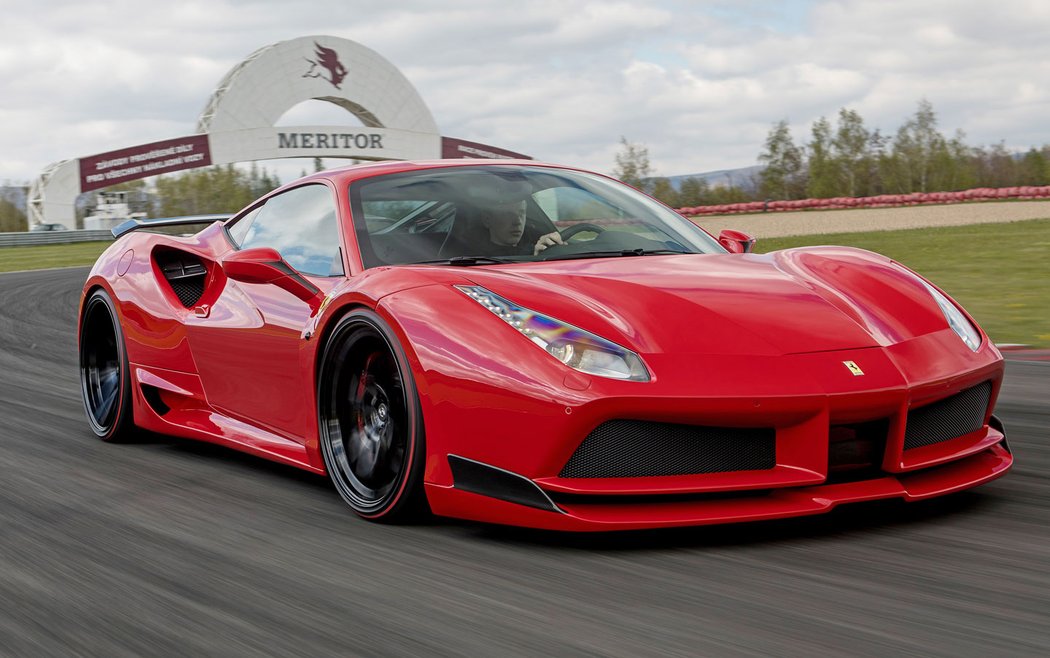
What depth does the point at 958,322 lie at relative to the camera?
3.44 meters

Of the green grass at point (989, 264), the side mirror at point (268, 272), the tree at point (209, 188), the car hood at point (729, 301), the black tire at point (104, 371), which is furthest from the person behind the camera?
the tree at point (209, 188)

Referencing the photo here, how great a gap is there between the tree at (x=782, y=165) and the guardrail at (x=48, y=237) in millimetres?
63642

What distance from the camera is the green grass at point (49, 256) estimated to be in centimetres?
2470

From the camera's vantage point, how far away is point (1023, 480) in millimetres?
3570

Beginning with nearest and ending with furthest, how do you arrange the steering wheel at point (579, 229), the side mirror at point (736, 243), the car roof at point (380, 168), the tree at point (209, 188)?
1. the steering wheel at point (579, 229)
2. the car roof at point (380, 168)
3. the side mirror at point (736, 243)
4. the tree at point (209, 188)

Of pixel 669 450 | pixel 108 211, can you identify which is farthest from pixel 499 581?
pixel 108 211

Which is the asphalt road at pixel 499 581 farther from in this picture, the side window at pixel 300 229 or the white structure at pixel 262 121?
the white structure at pixel 262 121

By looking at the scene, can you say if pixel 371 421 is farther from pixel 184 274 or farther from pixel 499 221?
pixel 184 274

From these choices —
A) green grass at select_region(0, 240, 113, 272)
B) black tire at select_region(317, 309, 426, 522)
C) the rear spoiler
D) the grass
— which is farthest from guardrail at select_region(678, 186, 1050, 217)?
black tire at select_region(317, 309, 426, 522)

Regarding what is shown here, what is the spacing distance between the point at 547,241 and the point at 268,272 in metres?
0.96

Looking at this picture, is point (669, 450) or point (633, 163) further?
point (633, 163)

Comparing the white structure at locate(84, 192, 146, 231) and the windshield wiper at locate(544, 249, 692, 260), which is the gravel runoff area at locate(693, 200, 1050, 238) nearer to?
the windshield wiper at locate(544, 249, 692, 260)

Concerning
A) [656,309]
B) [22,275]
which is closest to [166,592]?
[656,309]

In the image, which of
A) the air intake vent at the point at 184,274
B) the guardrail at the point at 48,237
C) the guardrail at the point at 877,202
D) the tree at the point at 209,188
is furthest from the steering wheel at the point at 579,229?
the tree at the point at 209,188
